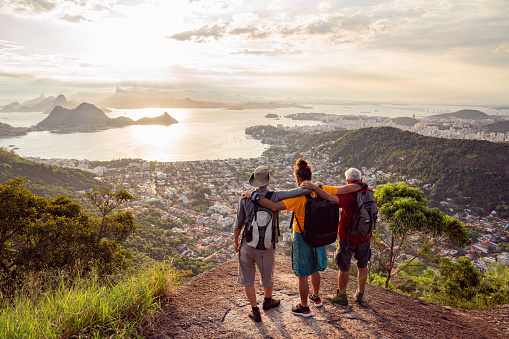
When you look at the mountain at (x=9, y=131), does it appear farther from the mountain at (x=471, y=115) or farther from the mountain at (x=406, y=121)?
the mountain at (x=471, y=115)

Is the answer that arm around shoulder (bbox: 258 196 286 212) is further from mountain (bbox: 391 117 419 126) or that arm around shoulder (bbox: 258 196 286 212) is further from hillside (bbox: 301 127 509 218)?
mountain (bbox: 391 117 419 126)

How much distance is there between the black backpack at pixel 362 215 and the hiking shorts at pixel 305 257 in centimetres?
36

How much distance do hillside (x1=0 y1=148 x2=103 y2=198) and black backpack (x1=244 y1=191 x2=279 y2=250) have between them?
23.6 metres

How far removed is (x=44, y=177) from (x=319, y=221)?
28.6 meters

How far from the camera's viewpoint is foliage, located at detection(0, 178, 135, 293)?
13.8 ft

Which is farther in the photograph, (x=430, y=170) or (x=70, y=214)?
(x=430, y=170)

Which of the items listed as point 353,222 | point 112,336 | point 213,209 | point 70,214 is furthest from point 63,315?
point 213,209

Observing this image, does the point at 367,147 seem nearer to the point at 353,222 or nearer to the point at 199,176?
the point at 199,176

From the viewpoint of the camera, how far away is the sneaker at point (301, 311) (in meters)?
2.29

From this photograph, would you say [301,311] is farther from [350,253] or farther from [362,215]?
[362,215]

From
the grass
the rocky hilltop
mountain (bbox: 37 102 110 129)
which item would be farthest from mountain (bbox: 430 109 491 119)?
mountain (bbox: 37 102 110 129)

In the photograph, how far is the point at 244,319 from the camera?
2.27m

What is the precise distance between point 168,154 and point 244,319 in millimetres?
44511

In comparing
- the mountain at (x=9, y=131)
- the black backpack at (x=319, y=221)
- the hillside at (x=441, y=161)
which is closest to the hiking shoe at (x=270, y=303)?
the black backpack at (x=319, y=221)
